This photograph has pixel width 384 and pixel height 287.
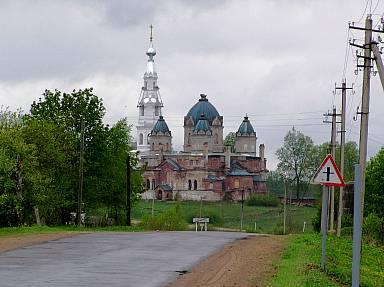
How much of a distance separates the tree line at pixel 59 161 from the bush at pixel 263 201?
47.7 meters

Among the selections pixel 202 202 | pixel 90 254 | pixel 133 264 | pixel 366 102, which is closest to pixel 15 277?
pixel 133 264

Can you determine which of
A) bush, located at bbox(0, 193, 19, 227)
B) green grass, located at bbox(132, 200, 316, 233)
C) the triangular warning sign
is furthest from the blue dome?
the triangular warning sign

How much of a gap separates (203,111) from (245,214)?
38.0 m

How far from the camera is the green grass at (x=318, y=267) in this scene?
16.8 metres

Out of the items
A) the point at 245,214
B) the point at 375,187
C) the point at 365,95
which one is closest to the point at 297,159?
the point at 245,214

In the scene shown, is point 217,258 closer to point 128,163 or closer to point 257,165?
point 128,163

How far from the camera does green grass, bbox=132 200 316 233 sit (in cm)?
8275

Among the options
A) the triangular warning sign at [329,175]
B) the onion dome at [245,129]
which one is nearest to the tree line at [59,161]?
the triangular warning sign at [329,175]

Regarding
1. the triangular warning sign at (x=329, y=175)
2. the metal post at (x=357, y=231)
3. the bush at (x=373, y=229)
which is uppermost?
A: the triangular warning sign at (x=329, y=175)

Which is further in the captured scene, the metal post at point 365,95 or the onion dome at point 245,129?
the onion dome at point 245,129

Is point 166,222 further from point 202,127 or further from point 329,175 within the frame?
point 202,127

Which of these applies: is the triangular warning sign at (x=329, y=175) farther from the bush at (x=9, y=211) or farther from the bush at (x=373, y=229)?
the bush at (x=373, y=229)

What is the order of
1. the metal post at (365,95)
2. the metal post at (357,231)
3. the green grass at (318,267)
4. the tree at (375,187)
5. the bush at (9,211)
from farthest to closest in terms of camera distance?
the tree at (375,187), the bush at (9,211), the metal post at (365,95), the green grass at (318,267), the metal post at (357,231)

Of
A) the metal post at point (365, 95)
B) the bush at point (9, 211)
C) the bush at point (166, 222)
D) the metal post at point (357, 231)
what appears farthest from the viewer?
the bush at point (166, 222)
